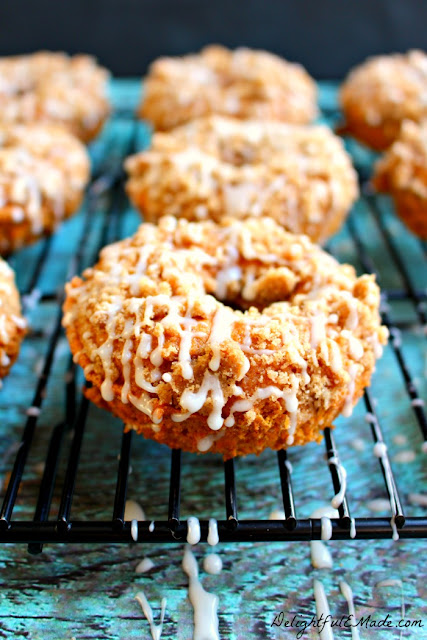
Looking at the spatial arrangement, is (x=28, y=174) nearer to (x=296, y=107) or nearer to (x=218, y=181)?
(x=218, y=181)

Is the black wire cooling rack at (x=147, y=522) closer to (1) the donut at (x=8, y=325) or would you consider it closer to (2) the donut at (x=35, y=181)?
(1) the donut at (x=8, y=325)

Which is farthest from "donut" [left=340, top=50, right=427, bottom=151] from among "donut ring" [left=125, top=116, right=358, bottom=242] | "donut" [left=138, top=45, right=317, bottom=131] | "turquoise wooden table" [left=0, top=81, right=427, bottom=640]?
"turquoise wooden table" [left=0, top=81, right=427, bottom=640]

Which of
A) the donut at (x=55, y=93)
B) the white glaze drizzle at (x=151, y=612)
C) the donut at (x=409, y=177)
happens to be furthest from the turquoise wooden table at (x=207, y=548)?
the donut at (x=55, y=93)

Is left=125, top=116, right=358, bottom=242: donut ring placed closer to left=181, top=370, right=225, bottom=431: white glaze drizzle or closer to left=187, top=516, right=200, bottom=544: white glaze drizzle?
left=181, top=370, right=225, bottom=431: white glaze drizzle

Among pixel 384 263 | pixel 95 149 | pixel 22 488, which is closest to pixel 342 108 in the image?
pixel 384 263

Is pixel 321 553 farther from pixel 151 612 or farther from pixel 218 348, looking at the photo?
pixel 218 348
